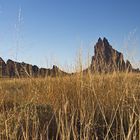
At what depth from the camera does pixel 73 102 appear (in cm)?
406

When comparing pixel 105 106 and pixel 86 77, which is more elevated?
pixel 86 77

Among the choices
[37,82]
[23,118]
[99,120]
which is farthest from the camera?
[37,82]

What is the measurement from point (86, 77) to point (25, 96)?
2.74 feet

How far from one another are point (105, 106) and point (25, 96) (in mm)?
1241

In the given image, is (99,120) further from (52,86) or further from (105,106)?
(52,86)

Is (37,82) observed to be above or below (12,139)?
above

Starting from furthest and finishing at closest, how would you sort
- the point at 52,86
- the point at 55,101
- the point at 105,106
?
the point at 52,86 → the point at 55,101 → the point at 105,106

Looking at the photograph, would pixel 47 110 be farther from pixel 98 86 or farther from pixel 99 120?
pixel 98 86

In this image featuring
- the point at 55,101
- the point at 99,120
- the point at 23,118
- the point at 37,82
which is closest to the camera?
the point at 23,118

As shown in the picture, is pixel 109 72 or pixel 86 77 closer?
pixel 86 77

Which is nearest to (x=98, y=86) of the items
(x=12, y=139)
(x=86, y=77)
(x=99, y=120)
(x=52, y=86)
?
(x=86, y=77)

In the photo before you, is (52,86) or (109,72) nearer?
(52,86)

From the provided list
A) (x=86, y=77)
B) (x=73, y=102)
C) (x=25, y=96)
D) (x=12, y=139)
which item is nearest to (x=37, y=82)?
(x=25, y=96)

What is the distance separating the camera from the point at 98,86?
4555 mm
